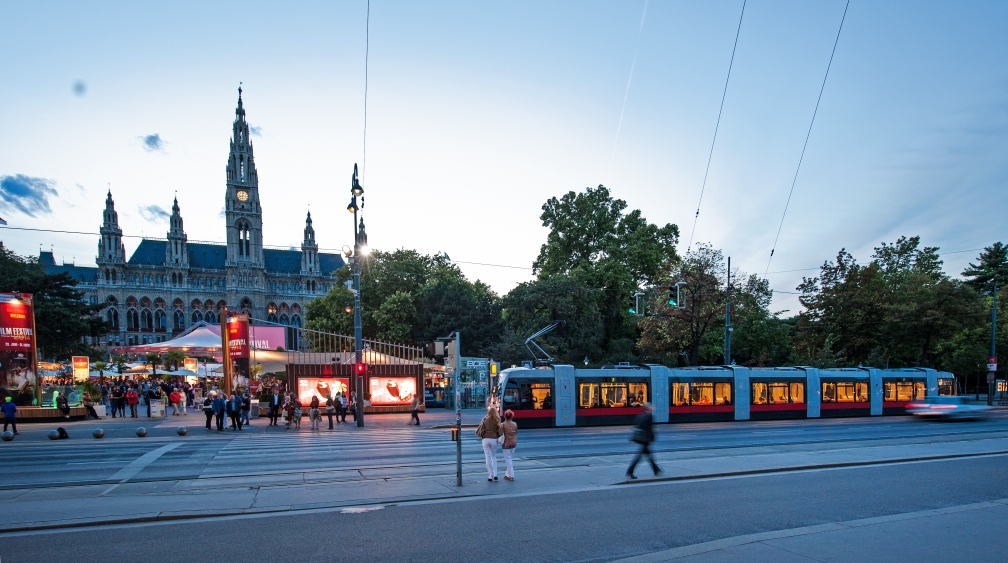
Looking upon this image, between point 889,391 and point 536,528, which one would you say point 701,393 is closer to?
point 889,391

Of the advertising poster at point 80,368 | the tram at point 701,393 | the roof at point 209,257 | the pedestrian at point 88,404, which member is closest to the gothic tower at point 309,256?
the roof at point 209,257

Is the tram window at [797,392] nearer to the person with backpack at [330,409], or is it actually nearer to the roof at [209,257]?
the person with backpack at [330,409]

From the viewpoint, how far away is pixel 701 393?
28.4m

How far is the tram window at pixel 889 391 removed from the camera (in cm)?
3328

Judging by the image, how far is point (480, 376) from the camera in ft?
125

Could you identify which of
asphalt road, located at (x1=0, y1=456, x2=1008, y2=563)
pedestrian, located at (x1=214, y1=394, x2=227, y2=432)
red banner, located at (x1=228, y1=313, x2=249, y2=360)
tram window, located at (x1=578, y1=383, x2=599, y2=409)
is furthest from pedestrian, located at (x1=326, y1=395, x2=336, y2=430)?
asphalt road, located at (x1=0, y1=456, x2=1008, y2=563)

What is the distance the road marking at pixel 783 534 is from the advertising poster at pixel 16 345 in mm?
28489

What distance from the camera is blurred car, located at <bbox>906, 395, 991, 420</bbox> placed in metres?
27.6

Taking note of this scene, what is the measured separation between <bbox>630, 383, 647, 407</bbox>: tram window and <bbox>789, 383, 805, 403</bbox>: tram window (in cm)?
876

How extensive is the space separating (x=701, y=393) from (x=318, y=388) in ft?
62.2

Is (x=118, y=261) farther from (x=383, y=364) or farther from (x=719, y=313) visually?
(x=719, y=313)

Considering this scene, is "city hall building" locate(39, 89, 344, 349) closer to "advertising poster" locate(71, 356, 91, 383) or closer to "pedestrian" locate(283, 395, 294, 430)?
"advertising poster" locate(71, 356, 91, 383)

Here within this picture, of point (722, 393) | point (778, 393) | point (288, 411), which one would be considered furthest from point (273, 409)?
point (778, 393)

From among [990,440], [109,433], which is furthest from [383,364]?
[990,440]
